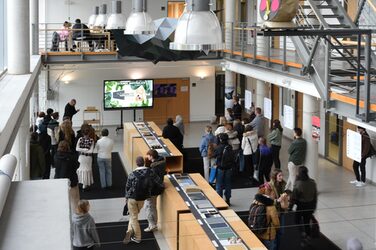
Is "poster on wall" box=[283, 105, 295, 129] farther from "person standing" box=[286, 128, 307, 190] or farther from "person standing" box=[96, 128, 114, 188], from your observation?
"person standing" box=[96, 128, 114, 188]

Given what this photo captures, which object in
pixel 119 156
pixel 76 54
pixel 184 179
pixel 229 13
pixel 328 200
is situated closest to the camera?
pixel 184 179

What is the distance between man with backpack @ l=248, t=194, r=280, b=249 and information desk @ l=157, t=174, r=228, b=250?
2.10 ft

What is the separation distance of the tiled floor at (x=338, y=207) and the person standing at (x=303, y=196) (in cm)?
77

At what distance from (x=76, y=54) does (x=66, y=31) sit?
1337mm

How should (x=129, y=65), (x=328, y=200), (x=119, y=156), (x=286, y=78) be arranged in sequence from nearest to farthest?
(x=328, y=200) → (x=286, y=78) → (x=119, y=156) → (x=129, y=65)

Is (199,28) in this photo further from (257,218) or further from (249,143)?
(249,143)

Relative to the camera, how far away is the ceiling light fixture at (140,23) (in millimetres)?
7414

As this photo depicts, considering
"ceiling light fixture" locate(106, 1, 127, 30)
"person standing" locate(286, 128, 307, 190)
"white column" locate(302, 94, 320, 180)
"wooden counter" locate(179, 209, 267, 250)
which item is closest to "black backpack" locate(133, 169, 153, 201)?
"wooden counter" locate(179, 209, 267, 250)

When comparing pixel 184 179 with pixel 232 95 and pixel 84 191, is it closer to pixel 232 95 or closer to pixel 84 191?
pixel 84 191

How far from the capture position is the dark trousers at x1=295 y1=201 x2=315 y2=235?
311 inches

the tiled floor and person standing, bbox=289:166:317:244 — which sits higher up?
person standing, bbox=289:166:317:244

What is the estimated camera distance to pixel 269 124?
15.5 meters

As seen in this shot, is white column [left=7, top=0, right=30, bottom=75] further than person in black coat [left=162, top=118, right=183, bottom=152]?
No

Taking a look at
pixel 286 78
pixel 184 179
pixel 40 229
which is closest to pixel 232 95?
pixel 286 78
